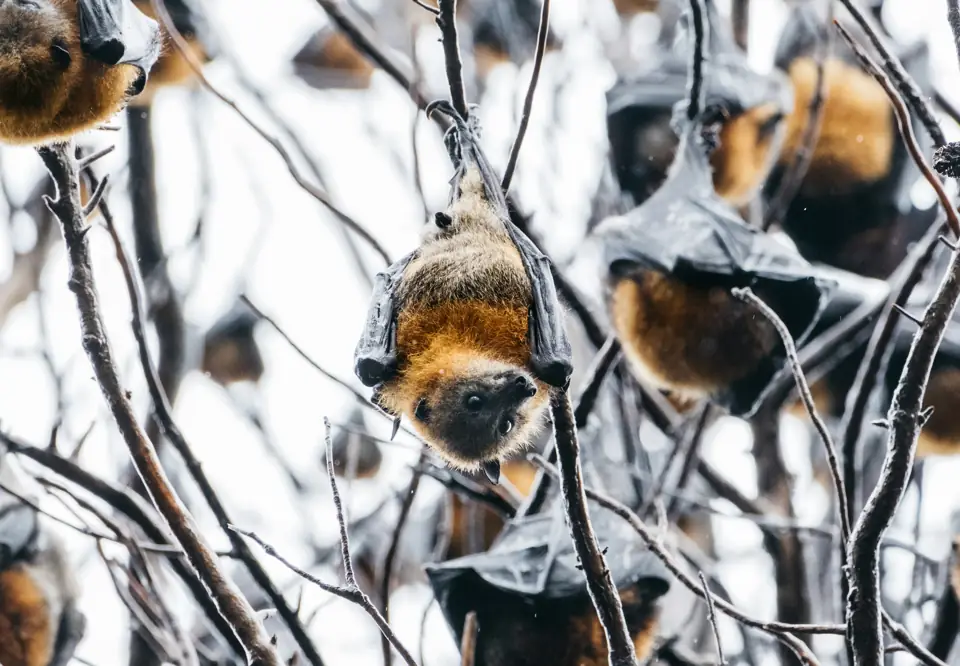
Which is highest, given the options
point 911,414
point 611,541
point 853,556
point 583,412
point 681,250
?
point 681,250

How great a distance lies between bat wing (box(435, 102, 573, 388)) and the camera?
124 inches

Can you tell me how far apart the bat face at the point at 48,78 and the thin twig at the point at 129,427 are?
0.24 m

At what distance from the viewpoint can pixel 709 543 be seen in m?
8.54

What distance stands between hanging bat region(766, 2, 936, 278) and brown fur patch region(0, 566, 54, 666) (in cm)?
477

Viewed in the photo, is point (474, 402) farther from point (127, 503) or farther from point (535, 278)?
point (127, 503)

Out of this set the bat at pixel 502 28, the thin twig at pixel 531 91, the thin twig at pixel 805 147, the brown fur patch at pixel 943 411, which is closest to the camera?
the thin twig at pixel 531 91

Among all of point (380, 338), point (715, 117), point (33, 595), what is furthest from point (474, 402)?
point (33, 595)

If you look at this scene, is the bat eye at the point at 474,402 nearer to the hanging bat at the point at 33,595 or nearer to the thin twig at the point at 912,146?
the thin twig at the point at 912,146

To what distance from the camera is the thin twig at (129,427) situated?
3.03 metres

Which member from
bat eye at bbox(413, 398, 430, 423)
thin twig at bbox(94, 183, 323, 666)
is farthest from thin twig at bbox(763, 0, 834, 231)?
thin twig at bbox(94, 183, 323, 666)

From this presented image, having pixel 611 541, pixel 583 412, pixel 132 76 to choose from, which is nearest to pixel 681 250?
pixel 583 412

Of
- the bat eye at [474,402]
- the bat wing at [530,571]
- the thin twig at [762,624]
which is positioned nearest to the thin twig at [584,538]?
the thin twig at [762,624]

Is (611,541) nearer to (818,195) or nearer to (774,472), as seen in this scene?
(774,472)

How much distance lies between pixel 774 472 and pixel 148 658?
11.6ft
